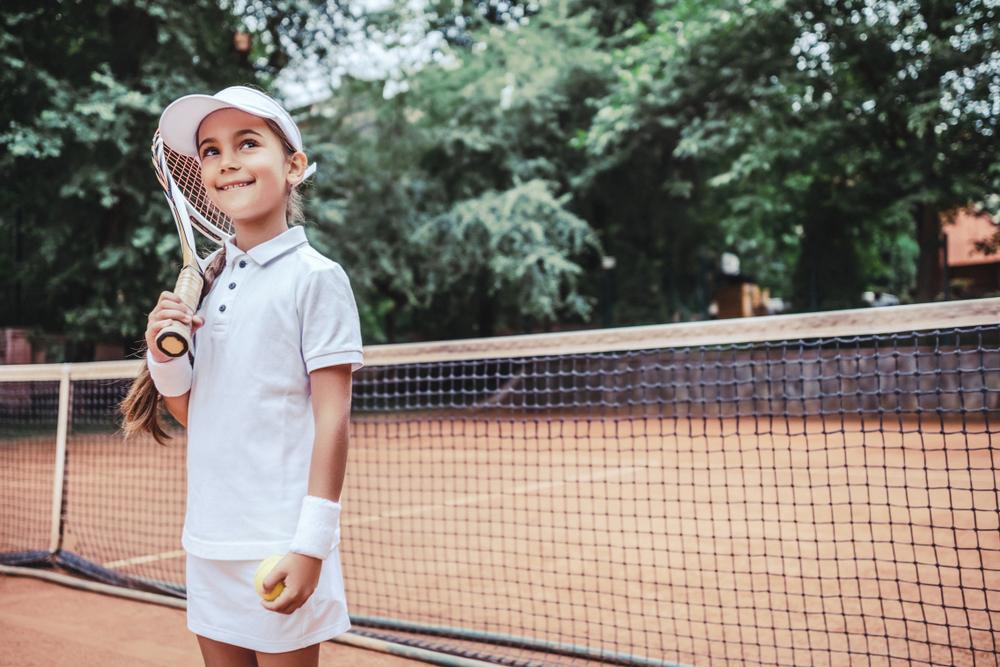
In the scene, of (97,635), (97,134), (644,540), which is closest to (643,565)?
(644,540)

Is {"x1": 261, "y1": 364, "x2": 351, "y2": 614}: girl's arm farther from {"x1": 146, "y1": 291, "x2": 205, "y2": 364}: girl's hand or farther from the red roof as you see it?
the red roof

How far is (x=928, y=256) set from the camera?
15.3 meters

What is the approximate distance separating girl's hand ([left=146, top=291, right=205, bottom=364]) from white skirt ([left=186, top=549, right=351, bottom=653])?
422mm

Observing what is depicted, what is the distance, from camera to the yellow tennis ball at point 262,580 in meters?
1.45

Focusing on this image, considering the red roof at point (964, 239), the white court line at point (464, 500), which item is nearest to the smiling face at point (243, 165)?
the white court line at point (464, 500)

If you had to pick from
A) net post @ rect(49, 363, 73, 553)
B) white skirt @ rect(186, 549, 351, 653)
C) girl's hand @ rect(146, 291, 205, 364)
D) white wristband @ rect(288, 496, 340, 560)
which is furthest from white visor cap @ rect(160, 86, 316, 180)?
net post @ rect(49, 363, 73, 553)

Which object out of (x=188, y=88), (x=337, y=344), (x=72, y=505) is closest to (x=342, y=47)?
(x=188, y=88)

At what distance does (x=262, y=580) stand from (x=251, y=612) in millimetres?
162

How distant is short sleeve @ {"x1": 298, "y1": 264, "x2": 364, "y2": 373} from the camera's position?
1.58 m

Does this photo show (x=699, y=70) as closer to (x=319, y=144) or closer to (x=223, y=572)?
(x=319, y=144)

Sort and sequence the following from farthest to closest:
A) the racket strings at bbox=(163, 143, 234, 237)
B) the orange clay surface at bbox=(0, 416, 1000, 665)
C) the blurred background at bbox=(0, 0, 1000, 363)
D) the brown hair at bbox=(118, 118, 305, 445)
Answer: the blurred background at bbox=(0, 0, 1000, 363)
the orange clay surface at bbox=(0, 416, 1000, 665)
the racket strings at bbox=(163, 143, 234, 237)
the brown hair at bbox=(118, 118, 305, 445)

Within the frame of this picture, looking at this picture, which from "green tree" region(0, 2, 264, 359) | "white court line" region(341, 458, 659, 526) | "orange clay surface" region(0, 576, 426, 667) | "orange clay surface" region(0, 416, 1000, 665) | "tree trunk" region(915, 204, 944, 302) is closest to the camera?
"orange clay surface" region(0, 576, 426, 667)

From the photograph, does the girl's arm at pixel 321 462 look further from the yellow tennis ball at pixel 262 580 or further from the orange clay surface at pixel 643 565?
the orange clay surface at pixel 643 565

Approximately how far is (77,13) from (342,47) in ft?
14.8
